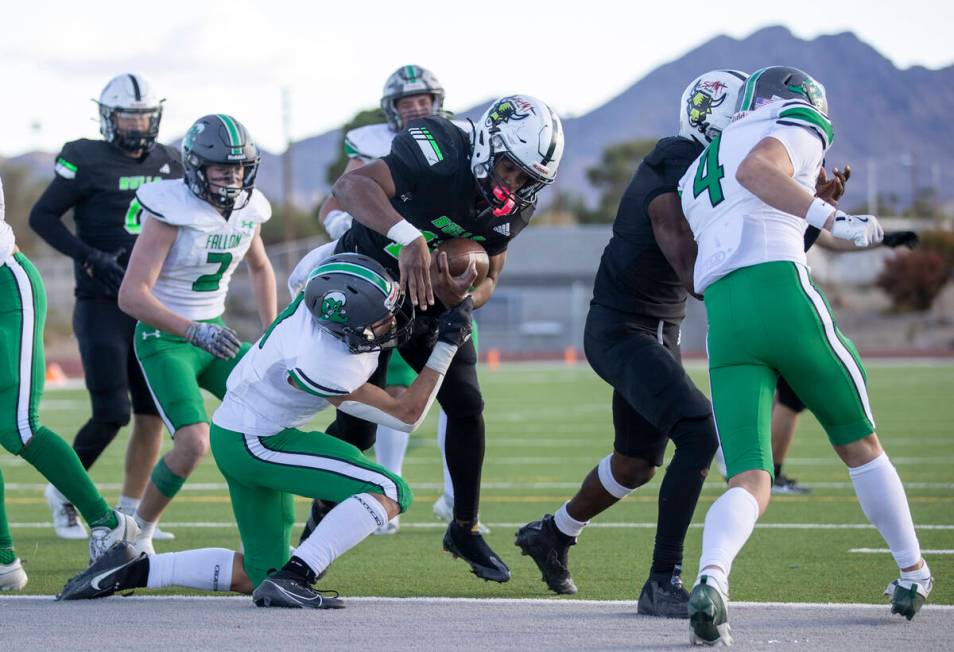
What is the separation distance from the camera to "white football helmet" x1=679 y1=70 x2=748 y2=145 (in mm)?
4742

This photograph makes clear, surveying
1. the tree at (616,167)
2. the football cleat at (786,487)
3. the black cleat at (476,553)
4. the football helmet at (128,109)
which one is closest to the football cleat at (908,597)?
the black cleat at (476,553)

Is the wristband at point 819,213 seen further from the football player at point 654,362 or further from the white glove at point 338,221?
the white glove at point 338,221

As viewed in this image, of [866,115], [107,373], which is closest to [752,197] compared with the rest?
[107,373]

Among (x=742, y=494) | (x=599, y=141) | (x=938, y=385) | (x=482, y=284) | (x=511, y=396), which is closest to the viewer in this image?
(x=742, y=494)

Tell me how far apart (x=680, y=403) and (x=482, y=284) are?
1.09 m

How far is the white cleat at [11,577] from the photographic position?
16.8ft

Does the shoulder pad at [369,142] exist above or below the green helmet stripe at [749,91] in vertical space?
below

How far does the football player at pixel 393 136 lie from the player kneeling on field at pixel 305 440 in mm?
2059

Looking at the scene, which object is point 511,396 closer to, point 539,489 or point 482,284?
point 539,489

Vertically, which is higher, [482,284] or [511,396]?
[482,284]

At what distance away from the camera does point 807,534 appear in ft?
21.5

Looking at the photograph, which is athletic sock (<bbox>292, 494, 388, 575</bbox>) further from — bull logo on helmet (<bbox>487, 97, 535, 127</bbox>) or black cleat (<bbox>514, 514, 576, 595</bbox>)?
bull logo on helmet (<bbox>487, 97, 535, 127</bbox>)

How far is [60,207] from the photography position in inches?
275

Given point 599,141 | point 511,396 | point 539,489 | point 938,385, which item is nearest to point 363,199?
point 539,489
